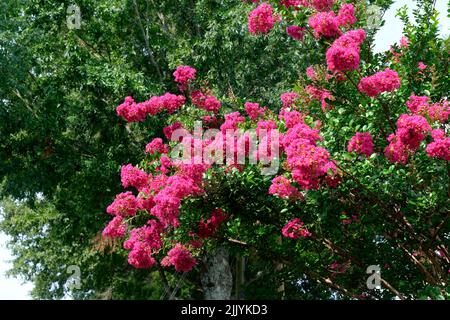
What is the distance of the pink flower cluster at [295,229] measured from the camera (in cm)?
695

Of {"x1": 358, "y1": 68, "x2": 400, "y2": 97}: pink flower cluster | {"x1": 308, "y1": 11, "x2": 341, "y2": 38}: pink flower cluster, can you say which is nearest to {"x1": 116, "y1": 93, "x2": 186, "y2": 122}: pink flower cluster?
{"x1": 308, "y1": 11, "x2": 341, "y2": 38}: pink flower cluster

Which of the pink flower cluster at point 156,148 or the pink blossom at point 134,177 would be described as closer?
the pink blossom at point 134,177

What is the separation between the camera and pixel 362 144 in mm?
6418

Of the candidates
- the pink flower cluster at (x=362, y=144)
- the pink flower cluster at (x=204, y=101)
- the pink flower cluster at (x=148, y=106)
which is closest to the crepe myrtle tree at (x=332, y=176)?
the pink flower cluster at (x=362, y=144)

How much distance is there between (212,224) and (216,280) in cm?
634

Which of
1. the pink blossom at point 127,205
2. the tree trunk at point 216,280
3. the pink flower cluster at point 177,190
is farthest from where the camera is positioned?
the tree trunk at point 216,280

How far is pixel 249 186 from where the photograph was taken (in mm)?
7141

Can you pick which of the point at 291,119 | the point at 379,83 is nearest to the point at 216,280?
the point at 291,119

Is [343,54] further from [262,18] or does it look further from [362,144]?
[262,18]

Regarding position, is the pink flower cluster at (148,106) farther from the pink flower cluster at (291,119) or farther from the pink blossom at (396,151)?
the pink blossom at (396,151)

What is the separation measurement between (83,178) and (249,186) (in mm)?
7128

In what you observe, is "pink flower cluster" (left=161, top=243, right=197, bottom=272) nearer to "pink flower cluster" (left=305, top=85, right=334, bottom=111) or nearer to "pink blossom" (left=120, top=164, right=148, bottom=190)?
"pink blossom" (left=120, top=164, right=148, bottom=190)

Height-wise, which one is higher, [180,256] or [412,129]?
[412,129]

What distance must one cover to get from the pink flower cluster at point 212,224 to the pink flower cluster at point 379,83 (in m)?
2.27
